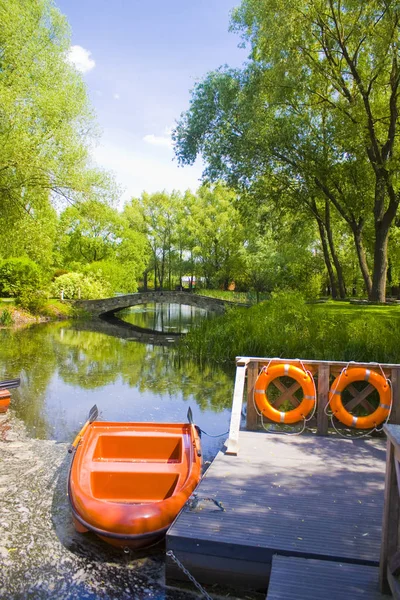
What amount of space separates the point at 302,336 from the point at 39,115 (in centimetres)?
1314

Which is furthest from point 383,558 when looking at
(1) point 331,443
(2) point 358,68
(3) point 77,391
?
(2) point 358,68

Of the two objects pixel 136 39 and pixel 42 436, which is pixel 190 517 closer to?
pixel 42 436

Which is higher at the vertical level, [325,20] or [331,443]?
[325,20]

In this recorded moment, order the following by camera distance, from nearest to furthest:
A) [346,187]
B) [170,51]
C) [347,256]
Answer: [170,51] → [346,187] → [347,256]

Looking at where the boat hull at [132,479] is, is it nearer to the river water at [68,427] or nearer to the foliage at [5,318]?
the river water at [68,427]

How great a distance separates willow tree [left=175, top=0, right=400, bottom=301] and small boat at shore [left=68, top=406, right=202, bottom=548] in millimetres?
12506

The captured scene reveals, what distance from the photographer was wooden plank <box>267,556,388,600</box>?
3.23 metres

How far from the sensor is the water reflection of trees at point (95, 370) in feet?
34.0

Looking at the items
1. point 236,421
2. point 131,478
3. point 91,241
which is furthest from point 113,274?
point 131,478

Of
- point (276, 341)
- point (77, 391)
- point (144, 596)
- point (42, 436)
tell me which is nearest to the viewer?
point (144, 596)

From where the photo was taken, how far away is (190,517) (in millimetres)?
4219

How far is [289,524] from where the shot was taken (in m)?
4.12

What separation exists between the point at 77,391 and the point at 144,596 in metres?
7.36

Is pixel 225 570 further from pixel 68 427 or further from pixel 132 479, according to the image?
pixel 68 427
